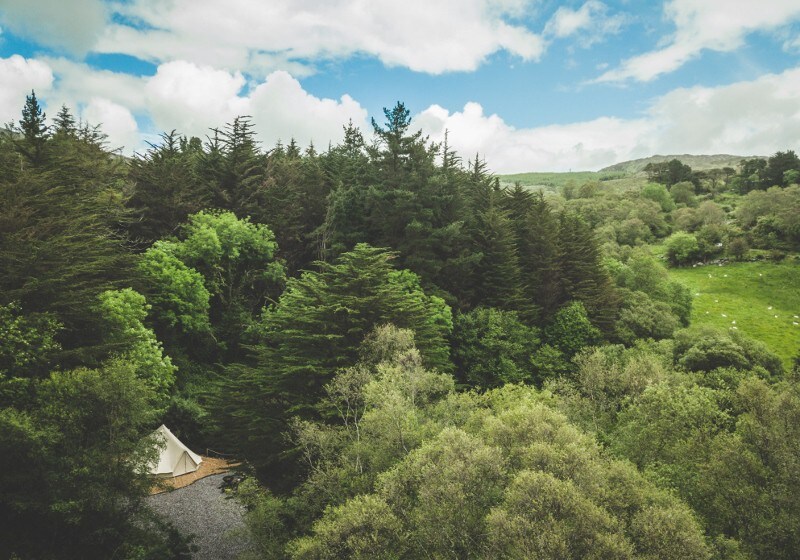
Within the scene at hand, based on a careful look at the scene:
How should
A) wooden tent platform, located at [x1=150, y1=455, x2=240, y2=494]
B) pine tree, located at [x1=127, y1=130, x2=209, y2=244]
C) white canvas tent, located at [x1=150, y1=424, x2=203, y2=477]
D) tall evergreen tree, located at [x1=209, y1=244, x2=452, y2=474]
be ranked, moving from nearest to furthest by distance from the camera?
1. tall evergreen tree, located at [x1=209, y1=244, x2=452, y2=474]
2. wooden tent platform, located at [x1=150, y1=455, x2=240, y2=494]
3. white canvas tent, located at [x1=150, y1=424, x2=203, y2=477]
4. pine tree, located at [x1=127, y1=130, x2=209, y2=244]

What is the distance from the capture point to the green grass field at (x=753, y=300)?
206 ft

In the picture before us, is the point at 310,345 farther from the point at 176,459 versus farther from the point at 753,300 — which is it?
the point at 753,300

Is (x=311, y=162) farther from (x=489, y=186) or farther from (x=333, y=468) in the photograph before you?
(x=333, y=468)

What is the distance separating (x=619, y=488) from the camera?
14523mm

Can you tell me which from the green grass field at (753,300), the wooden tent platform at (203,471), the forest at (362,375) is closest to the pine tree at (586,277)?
the forest at (362,375)

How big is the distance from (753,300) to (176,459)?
90017mm

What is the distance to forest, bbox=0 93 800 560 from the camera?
47.5 feet

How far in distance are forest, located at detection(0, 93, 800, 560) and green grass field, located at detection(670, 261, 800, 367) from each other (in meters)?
5.25

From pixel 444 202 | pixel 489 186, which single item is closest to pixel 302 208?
pixel 444 202

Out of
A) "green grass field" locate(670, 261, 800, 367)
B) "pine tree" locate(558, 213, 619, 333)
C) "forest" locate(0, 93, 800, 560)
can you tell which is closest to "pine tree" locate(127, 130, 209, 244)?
"forest" locate(0, 93, 800, 560)

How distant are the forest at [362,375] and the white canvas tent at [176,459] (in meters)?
2.04

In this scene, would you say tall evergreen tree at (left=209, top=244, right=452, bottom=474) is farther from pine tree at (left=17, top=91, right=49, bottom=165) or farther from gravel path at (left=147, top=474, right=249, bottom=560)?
pine tree at (left=17, top=91, right=49, bottom=165)

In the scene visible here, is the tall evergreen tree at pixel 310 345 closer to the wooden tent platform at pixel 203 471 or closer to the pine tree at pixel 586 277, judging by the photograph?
the wooden tent platform at pixel 203 471

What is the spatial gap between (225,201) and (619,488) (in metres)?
44.8
